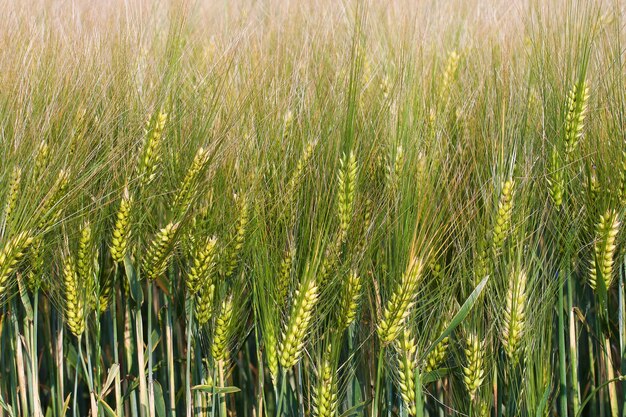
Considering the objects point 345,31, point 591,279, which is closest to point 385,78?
point 345,31

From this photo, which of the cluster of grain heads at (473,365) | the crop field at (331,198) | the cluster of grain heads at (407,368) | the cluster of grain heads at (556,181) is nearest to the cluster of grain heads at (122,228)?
the crop field at (331,198)

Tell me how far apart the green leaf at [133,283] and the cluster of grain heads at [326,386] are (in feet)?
1.34

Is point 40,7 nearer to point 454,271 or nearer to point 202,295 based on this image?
point 202,295

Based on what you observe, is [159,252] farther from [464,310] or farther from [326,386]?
[464,310]

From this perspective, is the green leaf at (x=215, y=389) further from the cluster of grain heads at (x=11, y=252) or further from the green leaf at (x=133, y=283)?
the cluster of grain heads at (x=11, y=252)

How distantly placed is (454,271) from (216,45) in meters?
0.73

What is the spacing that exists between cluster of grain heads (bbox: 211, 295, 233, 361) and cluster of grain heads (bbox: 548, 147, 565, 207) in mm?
645

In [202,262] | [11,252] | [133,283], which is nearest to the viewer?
[11,252]

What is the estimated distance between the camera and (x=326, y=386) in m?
1.56

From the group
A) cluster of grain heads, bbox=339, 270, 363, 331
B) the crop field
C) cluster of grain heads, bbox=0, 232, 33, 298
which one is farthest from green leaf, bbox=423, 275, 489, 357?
cluster of grain heads, bbox=0, 232, 33, 298

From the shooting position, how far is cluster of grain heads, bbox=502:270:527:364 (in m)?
1.52

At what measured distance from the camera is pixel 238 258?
1669 millimetres

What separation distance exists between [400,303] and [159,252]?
0.46 metres

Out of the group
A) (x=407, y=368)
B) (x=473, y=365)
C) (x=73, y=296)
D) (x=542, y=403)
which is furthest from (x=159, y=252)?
(x=542, y=403)
